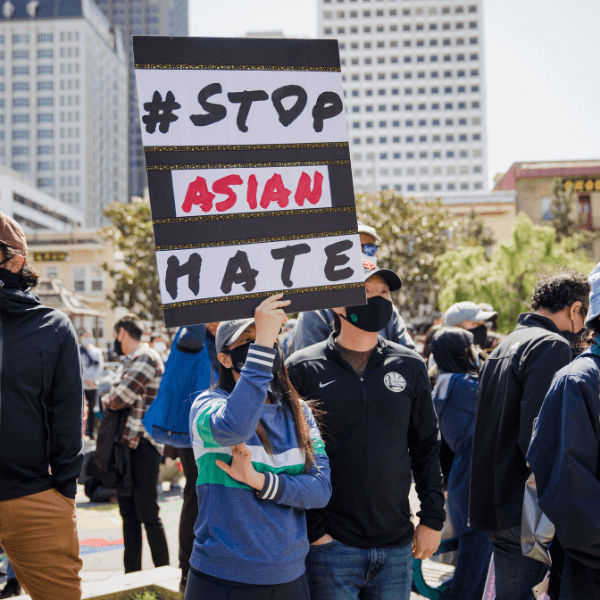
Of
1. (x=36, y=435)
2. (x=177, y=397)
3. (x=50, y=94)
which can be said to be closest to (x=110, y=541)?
(x=177, y=397)

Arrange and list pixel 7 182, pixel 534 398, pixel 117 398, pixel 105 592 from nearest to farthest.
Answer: pixel 534 398, pixel 105 592, pixel 117 398, pixel 7 182

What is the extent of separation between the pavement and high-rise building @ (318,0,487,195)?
110m

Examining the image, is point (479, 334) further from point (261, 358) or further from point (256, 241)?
point (261, 358)

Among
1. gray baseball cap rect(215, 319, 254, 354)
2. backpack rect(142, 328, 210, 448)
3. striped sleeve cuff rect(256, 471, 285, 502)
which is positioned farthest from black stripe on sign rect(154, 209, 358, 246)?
backpack rect(142, 328, 210, 448)

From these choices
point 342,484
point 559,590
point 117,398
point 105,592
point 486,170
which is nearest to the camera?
point 559,590

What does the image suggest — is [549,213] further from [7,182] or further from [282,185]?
[7,182]

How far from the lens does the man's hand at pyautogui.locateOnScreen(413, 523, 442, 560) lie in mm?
3048

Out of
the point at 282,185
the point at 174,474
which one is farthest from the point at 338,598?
the point at 174,474

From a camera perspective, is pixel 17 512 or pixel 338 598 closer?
pixel 338 598

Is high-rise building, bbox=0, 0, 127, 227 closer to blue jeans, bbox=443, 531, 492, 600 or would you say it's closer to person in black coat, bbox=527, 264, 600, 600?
blue jeans, bbox=443, 531, 492, 600

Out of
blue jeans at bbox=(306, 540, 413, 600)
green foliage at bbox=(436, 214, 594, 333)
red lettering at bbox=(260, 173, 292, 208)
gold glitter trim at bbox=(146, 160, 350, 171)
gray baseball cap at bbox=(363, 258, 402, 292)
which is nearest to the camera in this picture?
gold glitter trim at bbox=(146, 160, 350, 171)

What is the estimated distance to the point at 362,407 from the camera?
2953mm

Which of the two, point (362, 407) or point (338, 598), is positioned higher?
point (362, 407)

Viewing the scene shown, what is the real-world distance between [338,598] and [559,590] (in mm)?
866
